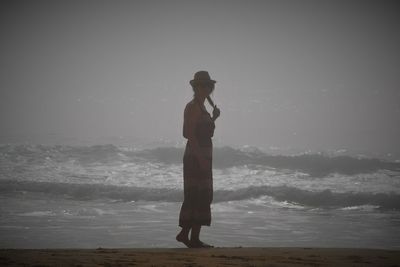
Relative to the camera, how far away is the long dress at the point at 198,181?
220 inches

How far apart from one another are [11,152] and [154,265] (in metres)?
26.0

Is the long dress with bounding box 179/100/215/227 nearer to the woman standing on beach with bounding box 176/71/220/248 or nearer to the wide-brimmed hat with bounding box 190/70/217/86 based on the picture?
the woman standing on beach with bounding box 176/71/220/248

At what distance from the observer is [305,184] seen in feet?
65.2

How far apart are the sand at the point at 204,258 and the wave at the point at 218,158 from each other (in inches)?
773

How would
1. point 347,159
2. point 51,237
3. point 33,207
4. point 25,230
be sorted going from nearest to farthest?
point 51,237 < point 25,230 < point 33,207 < point 347,159


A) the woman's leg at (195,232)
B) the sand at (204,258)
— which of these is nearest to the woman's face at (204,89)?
the woman's leg at (195,232)

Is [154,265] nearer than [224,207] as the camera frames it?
Yes

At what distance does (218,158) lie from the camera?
2778 cm

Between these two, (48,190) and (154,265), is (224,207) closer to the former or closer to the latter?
(48,190)

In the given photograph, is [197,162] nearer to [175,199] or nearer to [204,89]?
[204,89]

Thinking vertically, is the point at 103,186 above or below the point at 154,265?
above

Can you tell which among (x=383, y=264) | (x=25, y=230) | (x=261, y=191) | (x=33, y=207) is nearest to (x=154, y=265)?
(x=383, y=264)

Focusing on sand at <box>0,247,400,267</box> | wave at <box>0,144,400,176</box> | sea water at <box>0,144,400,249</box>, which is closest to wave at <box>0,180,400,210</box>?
sea water at <box>0,144,400,249</box>

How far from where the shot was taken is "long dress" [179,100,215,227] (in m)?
5.60
